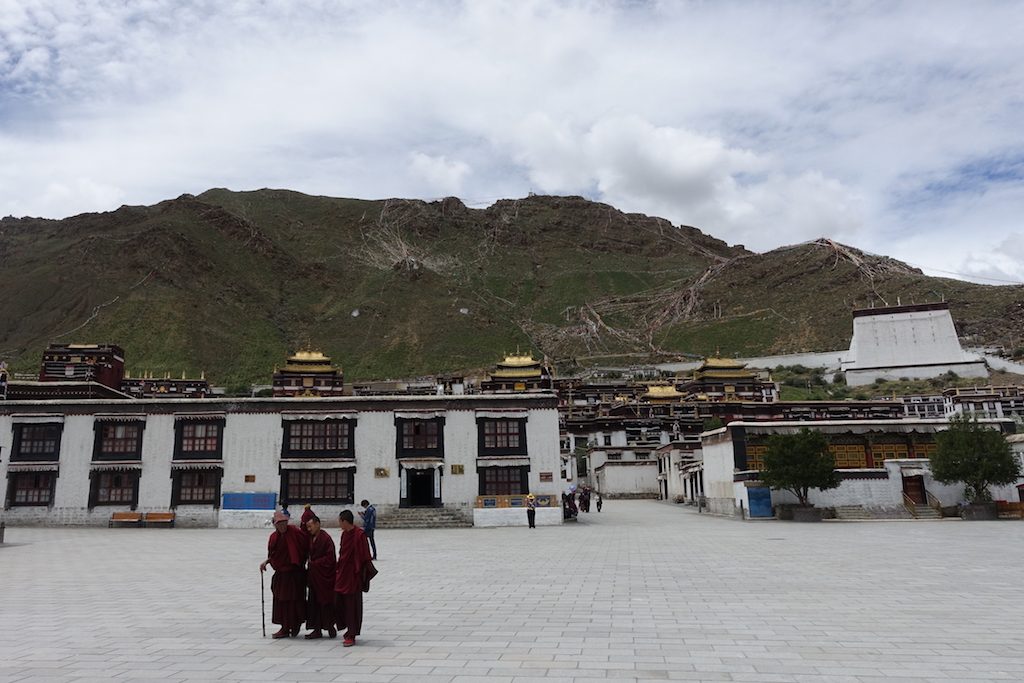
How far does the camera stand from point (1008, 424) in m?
31.8

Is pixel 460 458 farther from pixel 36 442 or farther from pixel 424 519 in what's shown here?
pixel 36 442

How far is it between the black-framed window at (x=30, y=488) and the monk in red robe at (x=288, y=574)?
2771 cm

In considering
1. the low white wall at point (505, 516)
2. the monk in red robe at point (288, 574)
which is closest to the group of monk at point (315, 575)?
the monk in red robe at point (288, 574)

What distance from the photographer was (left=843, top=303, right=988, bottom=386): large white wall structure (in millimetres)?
97688

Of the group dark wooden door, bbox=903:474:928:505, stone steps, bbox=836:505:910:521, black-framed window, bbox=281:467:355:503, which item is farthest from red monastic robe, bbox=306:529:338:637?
dark wooden door, bbox=903:474:928:505

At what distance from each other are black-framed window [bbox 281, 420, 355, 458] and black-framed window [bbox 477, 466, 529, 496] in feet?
19.0

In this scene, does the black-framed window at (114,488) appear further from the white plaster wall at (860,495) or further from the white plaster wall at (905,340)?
the white plaster wall at (905,340)

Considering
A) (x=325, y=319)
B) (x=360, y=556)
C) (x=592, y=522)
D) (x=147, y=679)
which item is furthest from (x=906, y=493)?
(x=325, y=319)

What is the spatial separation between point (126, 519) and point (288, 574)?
25598 mm

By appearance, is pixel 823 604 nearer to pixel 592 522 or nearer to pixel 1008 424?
pixel 592 522

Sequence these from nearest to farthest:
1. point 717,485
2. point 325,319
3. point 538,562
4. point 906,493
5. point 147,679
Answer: point 147,679 < point 538,562 < point 906,493 < point 717,485 < point 325,319

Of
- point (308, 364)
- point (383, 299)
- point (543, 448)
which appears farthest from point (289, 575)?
point (383, 299)

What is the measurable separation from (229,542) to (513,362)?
213 feet

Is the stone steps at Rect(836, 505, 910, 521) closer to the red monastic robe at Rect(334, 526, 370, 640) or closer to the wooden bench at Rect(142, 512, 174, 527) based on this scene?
the red monastic robe at Rect(334, 526, 370, 640)
